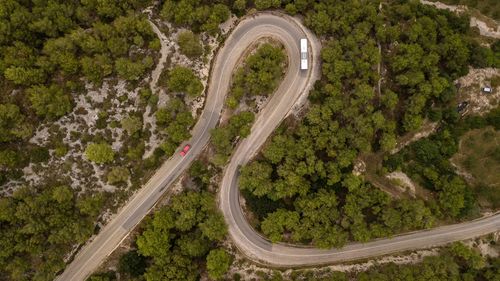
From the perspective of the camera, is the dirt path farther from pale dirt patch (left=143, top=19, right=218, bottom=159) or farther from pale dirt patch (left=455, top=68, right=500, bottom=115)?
pale dirt patch (left=143, top=19, right=218, bottom=159)

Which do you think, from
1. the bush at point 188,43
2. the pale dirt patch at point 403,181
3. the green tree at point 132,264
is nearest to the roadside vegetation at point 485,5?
the pale dirt patch at point 403,181

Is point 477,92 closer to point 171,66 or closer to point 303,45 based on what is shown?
point 303,45

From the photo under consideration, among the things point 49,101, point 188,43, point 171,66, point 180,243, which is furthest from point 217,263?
point 49,101

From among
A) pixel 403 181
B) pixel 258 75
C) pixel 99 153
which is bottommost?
pixel 403 181

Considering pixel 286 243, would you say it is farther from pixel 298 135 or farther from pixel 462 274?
pixel 462 274

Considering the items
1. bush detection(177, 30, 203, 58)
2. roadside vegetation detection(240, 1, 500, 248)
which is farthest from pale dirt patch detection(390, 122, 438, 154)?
bush detection(177, 30, 203, 58)

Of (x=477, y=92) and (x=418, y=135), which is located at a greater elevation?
(x=477, y=92)

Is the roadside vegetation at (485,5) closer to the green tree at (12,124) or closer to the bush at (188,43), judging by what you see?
the bush at (188,43)
